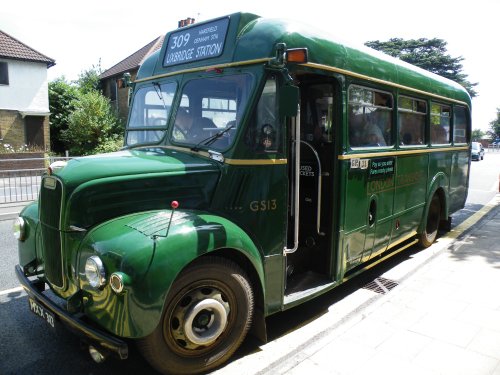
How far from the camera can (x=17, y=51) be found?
906 inches

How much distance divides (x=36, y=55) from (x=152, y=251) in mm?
24909

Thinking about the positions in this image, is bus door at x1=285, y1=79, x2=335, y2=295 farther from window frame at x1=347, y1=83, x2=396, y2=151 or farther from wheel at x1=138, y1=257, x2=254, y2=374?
wheel at x1=138, y1=257, x2=254, y2=374

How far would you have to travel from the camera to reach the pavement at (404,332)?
3.38 meters

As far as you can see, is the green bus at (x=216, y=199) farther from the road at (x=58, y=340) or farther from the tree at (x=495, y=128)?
the tree at (x=495, y=128)

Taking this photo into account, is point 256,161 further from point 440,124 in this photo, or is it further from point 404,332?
point 440,124

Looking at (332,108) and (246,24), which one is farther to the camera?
(332,108)

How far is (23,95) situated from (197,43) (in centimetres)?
2327

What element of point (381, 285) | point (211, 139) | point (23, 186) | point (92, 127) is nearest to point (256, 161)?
point (211, 139)

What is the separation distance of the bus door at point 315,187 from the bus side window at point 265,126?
0.81 metres

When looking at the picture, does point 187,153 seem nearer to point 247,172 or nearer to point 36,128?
point 247,172

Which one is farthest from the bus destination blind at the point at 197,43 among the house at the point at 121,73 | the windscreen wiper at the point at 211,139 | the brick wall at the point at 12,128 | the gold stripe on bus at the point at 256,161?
the house at the point at 121,73

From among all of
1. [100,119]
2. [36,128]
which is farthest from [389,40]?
[36,128]

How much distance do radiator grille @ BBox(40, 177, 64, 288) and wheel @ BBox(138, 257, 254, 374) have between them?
0.91 meters

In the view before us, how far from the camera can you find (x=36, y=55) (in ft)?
77.3
